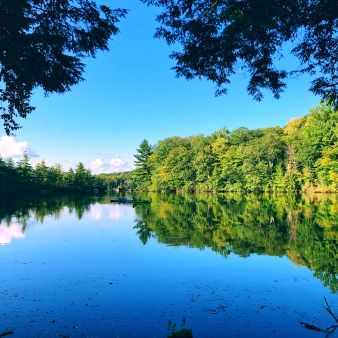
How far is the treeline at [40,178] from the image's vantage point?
154 ft

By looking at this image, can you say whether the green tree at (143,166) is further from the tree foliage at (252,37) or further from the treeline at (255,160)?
the tree foliage at (252,37)

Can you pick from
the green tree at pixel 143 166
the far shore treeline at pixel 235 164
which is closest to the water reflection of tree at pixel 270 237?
the far shore treeline at pixel 235 164

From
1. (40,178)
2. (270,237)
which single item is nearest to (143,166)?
(40,178)

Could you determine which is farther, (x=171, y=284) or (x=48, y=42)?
(x=171, y=284)

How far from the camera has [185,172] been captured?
197 ft

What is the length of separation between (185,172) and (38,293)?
2132 inches

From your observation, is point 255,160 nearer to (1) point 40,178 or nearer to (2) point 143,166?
(2) point 143,166

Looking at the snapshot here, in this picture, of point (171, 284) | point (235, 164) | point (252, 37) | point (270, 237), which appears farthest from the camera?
point (235, 164)

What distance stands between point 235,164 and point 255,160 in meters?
4.17

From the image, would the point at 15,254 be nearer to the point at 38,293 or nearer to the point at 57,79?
the point at 38,293

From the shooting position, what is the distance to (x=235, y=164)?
5306 centimetres

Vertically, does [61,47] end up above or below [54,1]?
below

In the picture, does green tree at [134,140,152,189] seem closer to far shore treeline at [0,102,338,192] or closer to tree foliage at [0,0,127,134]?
far shore treeline at [0,102,338,192]

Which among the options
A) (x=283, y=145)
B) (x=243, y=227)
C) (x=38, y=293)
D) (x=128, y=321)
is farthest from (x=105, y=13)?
(x=283, y=145)
